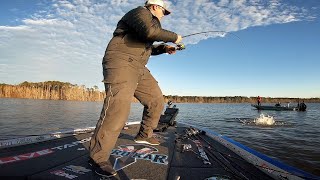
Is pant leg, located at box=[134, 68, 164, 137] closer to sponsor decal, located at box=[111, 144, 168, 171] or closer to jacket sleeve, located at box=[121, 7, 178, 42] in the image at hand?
sponsor decal, located at box=[111, 144, 168, 171]

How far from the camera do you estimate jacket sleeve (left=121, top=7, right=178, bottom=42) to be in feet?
10.7

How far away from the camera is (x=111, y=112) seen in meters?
3.16

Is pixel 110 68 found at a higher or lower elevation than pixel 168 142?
higher

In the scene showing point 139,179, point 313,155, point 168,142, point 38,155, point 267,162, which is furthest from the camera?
point 313,155

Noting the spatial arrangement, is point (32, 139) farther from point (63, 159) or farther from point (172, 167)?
point (172, 167)

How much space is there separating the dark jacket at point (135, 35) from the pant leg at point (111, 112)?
23 cm

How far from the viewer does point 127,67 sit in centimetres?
337

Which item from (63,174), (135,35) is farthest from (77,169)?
(135,35)

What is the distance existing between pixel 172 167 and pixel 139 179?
0.59 metres

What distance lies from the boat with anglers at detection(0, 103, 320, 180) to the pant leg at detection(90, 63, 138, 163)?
0.24m

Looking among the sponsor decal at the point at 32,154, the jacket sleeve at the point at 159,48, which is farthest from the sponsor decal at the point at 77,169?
the jacket sleeve at the point at 159,48

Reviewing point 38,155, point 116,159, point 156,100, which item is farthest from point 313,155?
point 38,155

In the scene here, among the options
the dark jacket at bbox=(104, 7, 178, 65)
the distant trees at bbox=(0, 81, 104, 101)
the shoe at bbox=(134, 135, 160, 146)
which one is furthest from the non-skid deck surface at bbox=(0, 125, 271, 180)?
the distant trees at bbox=(0, 81, 104, 101)

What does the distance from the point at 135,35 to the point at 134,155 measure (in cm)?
164
